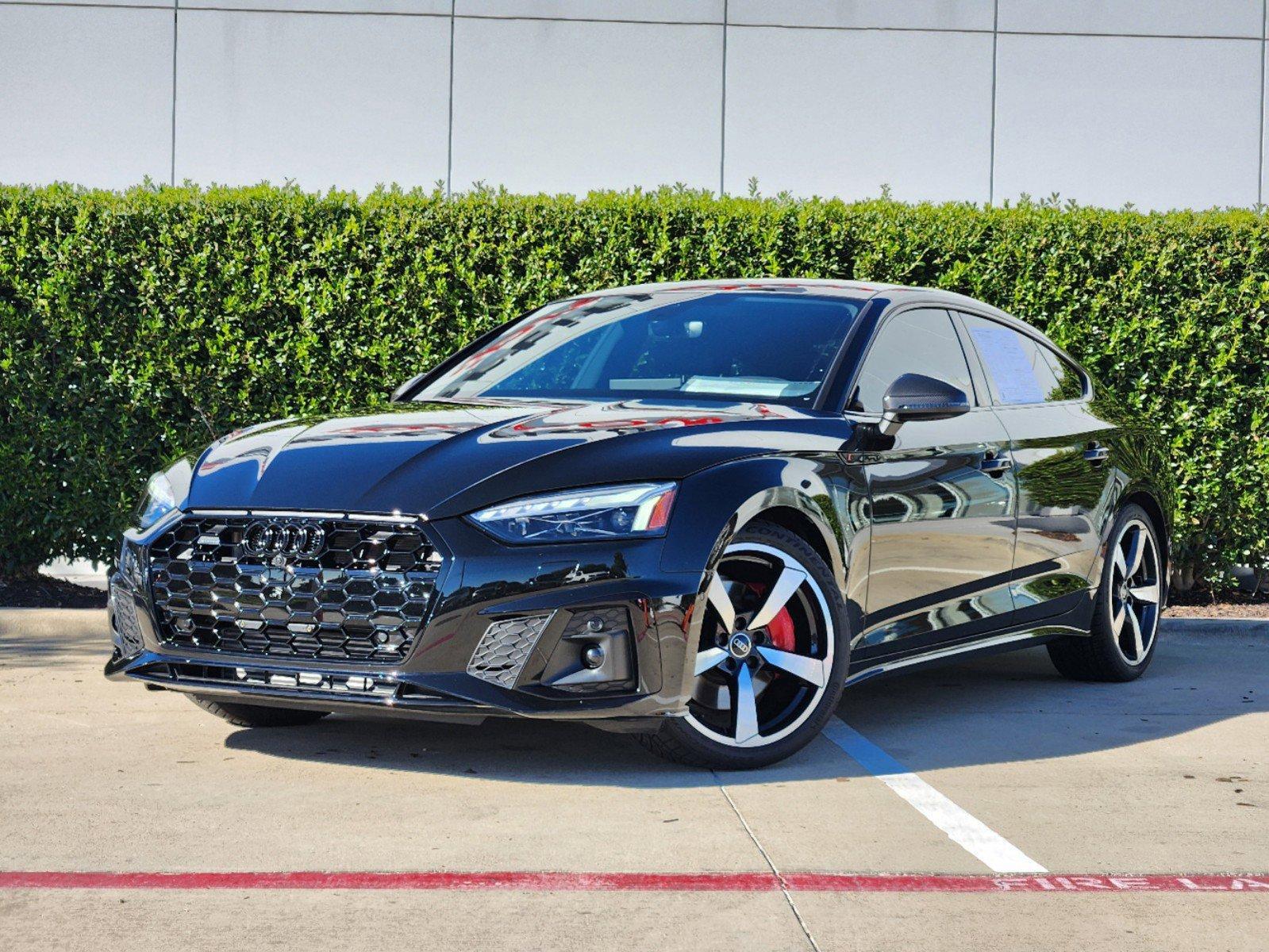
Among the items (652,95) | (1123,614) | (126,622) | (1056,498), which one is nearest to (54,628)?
(126,622)

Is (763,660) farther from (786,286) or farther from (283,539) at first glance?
(786,286)

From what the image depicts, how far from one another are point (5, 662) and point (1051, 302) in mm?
5730

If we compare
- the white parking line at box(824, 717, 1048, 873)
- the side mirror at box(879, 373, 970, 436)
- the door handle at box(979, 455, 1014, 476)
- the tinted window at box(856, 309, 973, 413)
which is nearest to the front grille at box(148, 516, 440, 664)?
the white parking line at box(824, 717, 1048, 873)

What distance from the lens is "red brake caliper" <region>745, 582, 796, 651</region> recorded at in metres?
5.02

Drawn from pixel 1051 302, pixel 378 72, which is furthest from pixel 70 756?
pixel 378 72

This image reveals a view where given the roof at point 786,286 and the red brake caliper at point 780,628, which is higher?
the roof at point 786,286

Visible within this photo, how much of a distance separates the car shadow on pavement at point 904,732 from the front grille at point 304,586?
2.02ft

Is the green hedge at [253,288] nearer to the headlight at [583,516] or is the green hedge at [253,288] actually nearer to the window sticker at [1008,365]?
the window sticker at [1008,365]

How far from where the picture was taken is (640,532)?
4.61 meters

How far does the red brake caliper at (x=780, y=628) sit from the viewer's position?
502 cm

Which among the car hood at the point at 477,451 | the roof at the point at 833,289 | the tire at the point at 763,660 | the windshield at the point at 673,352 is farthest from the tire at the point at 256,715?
the roof at the point at 833,289

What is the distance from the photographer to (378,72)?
1177 centimetres

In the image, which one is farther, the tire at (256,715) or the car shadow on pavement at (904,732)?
the tire at (256,715)

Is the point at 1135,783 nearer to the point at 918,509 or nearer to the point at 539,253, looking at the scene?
the point at 918,509
